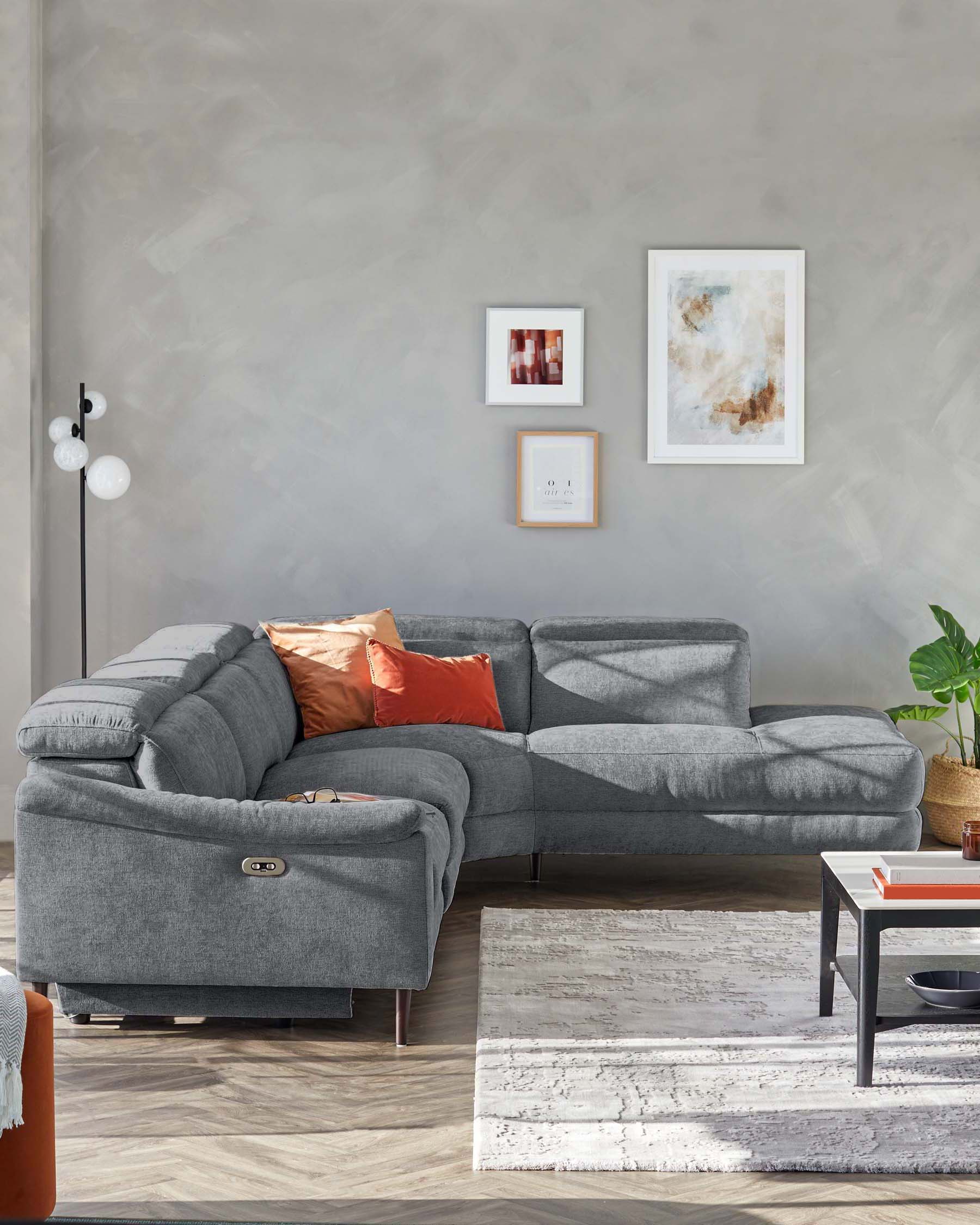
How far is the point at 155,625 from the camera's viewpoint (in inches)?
203

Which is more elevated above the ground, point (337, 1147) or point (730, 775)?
point (730, 775)

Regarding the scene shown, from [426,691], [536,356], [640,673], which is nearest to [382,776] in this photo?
[426,691]

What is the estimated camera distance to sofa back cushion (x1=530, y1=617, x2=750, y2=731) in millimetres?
4660

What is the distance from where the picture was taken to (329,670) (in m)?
4.43

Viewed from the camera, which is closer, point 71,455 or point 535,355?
point 71,455

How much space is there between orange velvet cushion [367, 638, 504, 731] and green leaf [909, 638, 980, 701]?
1.63m

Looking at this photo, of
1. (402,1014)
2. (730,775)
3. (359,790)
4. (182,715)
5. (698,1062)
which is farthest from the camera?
(730,775)

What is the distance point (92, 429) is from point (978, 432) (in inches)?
147

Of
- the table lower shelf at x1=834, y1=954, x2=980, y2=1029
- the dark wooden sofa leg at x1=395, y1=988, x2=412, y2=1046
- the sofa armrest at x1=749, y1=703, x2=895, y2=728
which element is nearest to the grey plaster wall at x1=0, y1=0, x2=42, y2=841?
the dark wooden sofa leg at x1=395, y1=988, x2=412, y2=1046

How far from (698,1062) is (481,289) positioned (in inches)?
131

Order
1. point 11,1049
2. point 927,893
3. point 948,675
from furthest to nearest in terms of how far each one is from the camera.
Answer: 1. point 948,675
2. point 927,893
3. point 11,1049

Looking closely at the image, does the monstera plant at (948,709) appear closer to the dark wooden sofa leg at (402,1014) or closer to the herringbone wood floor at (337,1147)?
the herringbone wood floor at (337,1147)

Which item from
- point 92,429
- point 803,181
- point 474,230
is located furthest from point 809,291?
point 92,429

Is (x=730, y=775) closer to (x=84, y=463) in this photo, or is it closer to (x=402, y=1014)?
(x=402, y=1014)
